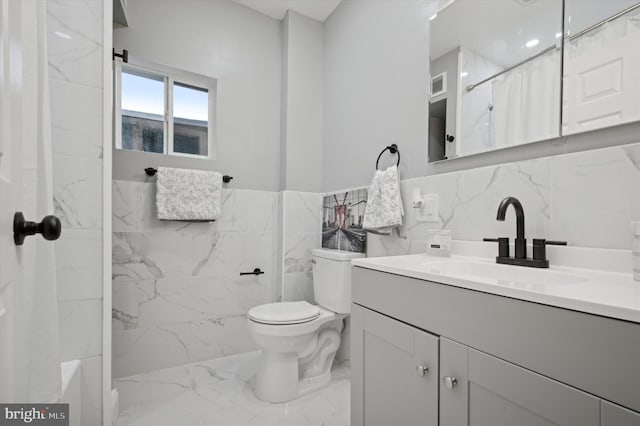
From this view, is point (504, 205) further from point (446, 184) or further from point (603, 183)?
point (446, 184)

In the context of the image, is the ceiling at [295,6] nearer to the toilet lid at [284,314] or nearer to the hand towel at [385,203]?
the hand towel at [385,203]

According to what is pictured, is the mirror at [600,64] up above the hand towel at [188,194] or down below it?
above

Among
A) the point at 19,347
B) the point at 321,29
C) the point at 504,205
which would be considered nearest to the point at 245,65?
the point at 321,29

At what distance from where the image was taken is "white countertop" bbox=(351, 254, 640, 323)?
1.82 feet

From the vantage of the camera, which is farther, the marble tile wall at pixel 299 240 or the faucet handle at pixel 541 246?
the marble tile wall at pixel 299 240

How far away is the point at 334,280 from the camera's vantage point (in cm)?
188

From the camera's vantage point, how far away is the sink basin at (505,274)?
783 mm

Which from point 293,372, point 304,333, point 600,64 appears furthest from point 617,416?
point 293,372

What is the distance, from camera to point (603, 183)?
3.05 feet

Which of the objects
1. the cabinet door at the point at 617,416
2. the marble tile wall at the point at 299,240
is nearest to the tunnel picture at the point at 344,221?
the marble tile wall at the point at 299,240

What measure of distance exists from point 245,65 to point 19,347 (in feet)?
7.38

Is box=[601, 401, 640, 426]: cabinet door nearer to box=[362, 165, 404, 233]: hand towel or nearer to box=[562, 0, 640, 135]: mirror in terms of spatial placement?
box=[562, 0, 640, 135]: mirror

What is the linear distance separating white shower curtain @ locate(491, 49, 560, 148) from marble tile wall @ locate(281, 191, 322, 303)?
4.60ft

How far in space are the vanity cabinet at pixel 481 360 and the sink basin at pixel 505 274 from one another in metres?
0.06
